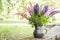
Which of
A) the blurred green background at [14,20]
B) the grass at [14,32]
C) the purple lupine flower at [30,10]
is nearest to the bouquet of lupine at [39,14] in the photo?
the purple lupine flower at [30,10]

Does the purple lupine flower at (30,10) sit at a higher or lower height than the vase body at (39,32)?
higher

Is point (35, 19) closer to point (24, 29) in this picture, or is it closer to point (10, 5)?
point (24, 29)

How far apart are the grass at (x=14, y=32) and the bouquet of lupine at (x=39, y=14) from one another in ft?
0.73

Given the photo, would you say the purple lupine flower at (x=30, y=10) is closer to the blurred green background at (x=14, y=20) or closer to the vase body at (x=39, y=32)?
the blurred green background at (x=14, y=20)

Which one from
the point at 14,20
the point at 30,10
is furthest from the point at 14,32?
the point at 30,10

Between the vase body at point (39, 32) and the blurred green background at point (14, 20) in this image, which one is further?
the blurred green background at point (14, 20)

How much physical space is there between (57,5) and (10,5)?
0.82m

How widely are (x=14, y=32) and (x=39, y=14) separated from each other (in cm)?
57

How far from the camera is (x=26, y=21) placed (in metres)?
3.13

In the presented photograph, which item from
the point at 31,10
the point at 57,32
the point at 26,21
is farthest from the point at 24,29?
the point at 57,32

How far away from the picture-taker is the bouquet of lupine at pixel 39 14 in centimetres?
288

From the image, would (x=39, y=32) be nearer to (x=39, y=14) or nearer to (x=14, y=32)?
(x=39, y=14)

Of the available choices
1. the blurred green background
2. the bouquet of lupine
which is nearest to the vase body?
the bouquet of lupine

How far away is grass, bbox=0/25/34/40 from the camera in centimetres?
312
